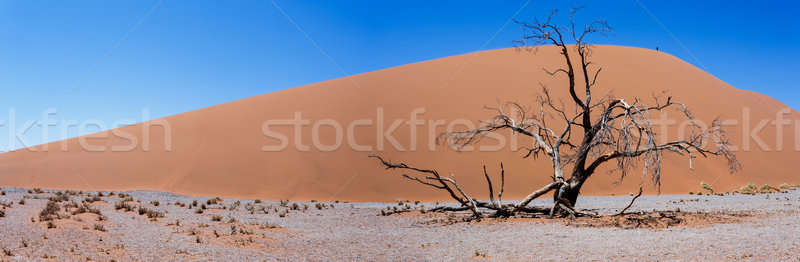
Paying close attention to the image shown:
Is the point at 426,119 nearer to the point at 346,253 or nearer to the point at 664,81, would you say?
the point at 664,81

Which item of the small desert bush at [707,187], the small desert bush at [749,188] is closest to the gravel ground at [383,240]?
the small desert bush at [707,187]

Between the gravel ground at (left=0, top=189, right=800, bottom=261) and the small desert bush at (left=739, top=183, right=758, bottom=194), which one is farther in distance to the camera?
the small desert bush at (left=739, top=183, right=758, bottom=194)

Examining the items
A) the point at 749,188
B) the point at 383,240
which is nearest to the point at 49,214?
the point at 383,240

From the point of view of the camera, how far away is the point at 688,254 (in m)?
5.82

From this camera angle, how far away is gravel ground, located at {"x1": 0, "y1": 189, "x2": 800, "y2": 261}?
604cm

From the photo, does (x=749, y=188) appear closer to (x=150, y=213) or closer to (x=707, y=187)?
(x=707, y=187)

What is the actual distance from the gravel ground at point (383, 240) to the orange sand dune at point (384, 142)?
34.9 ft

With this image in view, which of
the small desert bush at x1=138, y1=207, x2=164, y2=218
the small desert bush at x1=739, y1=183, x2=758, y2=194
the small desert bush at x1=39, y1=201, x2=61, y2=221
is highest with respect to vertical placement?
the small desert bush at x1=39, y1=201, x2=61, y2=221

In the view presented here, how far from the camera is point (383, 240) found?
8.44 meters

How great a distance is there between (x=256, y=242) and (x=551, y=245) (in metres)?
4.40

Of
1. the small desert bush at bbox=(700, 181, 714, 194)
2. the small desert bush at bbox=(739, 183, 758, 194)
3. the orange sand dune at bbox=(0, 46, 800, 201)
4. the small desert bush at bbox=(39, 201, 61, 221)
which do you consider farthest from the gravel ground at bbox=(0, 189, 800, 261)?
the small desert bush at bbox=(739, 183, 758, 194)

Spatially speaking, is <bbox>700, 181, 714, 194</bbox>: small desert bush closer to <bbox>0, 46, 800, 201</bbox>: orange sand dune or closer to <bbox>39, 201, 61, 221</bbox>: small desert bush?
<bbox>0, 46, 800, 201</bbox>: orange sand dune

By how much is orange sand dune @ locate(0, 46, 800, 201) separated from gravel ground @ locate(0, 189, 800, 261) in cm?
1064

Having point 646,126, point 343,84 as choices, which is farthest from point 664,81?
point 646,126
